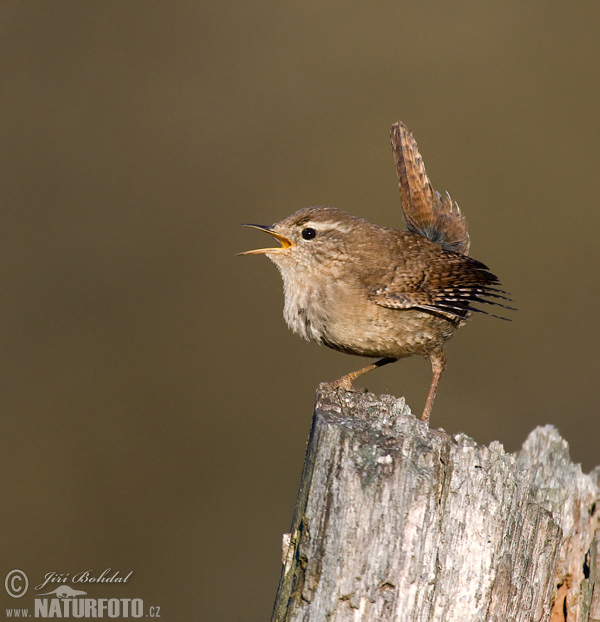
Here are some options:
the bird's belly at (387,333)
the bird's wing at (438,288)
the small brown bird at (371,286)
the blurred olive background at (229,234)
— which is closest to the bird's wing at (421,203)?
the small brown bird at (371,286)

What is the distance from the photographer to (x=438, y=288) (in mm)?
4070

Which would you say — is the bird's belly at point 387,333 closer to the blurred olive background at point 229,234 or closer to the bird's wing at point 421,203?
the bird's wing at point 421,203

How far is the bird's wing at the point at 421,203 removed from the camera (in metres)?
4.77

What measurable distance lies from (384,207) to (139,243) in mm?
2343

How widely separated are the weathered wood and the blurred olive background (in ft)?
14.1

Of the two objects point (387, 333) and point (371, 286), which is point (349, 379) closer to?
point (387, 333)

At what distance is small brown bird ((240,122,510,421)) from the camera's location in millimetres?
3934

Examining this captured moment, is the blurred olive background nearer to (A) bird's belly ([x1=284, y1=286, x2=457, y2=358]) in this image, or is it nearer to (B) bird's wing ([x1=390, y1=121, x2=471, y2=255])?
(B) bird's wing ([x1=390, y1=121, x2=471, y2=255])

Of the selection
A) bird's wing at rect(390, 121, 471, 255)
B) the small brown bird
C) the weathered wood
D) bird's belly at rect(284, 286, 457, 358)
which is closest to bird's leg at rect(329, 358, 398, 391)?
the small brown bird

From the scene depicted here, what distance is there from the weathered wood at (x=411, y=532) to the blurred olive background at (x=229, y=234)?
4.29 metres

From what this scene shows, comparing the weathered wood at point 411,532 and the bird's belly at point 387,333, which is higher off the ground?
the bird's belly at point 387,333

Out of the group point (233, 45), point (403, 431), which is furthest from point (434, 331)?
point (233, 45)

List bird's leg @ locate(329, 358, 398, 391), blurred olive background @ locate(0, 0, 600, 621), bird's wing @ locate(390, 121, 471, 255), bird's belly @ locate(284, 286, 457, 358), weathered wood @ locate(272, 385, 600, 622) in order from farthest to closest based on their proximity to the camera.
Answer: blurred olive background @ locate(0, 0, 600, 621) → bird's wing @ locate(390, 121, 471, 255) → bird's belly @ locate(284, 286, 457, 358) → bird's leg @ locate(329, 358, 398, 391) → weathered wood @ locate(272, 385, 600, 622)

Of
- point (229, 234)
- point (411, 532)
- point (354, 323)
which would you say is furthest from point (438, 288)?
point (229, 234)
